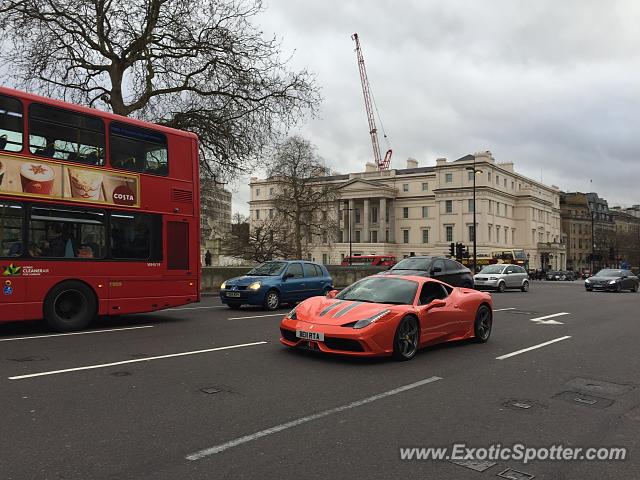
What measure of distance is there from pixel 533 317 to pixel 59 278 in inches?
466

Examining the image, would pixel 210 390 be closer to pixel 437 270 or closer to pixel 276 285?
pixel 276 285

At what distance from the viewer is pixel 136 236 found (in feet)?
39.3

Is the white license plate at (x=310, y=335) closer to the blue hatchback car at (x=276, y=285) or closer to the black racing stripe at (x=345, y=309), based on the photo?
the black racing stripe at (x=345, y=309)

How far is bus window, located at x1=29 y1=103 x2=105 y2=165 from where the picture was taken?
1037 centimetres

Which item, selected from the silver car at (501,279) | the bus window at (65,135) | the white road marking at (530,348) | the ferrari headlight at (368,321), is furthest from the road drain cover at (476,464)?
the silver car at (501,279)

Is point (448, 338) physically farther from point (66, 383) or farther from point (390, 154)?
point (390, 154)

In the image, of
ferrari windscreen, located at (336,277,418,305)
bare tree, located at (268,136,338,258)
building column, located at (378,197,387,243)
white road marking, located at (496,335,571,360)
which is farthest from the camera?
building column, located at (378,197,387,243)

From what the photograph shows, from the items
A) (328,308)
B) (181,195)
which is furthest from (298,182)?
(328,308)

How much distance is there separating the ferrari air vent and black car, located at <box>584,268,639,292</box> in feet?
87.1

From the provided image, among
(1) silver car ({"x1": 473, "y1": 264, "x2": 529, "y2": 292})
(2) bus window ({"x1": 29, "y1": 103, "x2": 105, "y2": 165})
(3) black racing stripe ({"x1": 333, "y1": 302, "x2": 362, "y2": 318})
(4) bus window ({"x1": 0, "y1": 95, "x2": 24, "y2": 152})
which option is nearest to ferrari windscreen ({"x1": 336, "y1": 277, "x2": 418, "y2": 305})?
(3) black racing stripe ({"x1": 333, "y1": 302, "x2": 362, "y2": 318})

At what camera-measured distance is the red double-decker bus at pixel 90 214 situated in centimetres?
1006

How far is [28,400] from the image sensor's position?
18.2ft

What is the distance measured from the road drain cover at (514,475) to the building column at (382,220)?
108194 millimetres

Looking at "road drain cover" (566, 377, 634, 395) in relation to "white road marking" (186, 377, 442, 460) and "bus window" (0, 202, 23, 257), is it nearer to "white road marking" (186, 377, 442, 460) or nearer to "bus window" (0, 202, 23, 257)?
"white road marking" (186, 377, 442, 460)
